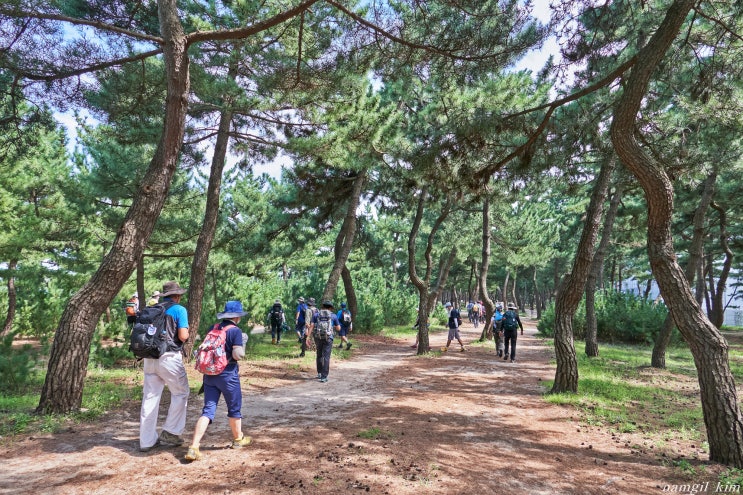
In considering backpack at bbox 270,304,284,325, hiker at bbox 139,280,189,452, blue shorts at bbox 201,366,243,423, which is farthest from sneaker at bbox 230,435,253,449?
backpack at bbox 270,304,284,325

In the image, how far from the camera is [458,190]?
7.50m

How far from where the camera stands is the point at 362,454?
4.48m

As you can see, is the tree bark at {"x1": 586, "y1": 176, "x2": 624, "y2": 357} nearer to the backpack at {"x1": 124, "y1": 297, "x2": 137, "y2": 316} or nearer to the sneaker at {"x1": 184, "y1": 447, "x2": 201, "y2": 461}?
the sneaker at {"x1": 184, "y1": 447, "x2": 201, "y2": 461}

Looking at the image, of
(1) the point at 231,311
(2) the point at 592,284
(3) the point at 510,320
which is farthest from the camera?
(2) the point at 592,284

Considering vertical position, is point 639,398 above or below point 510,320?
below

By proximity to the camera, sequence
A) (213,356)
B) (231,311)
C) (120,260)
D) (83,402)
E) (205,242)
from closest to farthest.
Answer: (213,356), (231,311), (120,260), (83,402), (205,242)

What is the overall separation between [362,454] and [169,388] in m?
2.21

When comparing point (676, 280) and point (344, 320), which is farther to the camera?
point (344, 320)

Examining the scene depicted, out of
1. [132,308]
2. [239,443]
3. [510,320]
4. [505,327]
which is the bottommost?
[239,443]

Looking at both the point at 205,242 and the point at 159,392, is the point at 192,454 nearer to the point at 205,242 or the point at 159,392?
the point at 159,392

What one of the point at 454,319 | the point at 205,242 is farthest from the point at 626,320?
the point at 205,242

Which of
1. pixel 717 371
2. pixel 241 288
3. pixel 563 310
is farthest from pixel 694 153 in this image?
pixel 241 288

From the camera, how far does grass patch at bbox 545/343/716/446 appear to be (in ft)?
19.6

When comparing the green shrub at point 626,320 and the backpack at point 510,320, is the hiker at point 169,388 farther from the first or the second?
the green shrub at point 626,320
